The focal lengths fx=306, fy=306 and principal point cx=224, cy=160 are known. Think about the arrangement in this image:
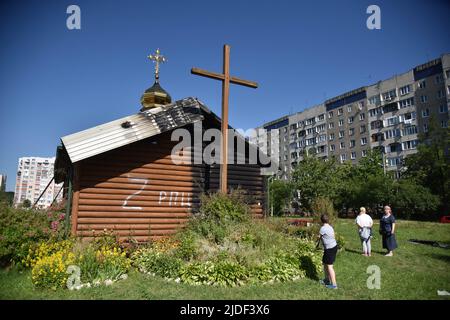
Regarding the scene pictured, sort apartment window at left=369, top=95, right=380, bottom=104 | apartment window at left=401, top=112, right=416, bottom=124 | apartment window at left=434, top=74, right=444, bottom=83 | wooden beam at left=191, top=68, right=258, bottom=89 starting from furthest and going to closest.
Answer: apartment window at left=369, top=95, right=380, bottom=104, apartment window at left=401, top=112, right=416, bottom=124, apartment window at left=434, top=74, right=444, bottom=83, wooden beam at left=191, top=68, right=258, bottom=89

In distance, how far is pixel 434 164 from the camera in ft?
139

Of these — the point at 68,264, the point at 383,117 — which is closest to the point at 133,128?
the point at 68,264

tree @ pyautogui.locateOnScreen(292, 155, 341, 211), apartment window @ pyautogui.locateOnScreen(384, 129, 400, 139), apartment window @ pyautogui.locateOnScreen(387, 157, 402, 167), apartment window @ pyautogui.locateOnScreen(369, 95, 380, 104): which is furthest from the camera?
apartment window @ pyautogui.locateOnScreen(369, 95, 380, 104)

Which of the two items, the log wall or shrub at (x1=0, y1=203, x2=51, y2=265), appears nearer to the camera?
shrub at (x1=0, y1=203, x2=51, y2=265)

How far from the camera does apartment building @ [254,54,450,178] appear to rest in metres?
48.7

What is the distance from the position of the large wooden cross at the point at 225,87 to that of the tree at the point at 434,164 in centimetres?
4019

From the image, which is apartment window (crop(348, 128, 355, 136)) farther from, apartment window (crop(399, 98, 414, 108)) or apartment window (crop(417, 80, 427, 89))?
apartment window (crop(417, 80, 427, 89))

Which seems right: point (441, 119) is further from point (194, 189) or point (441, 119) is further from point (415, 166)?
point (194, 189)

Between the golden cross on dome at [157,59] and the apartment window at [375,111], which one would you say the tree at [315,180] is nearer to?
the apartment window at [375,111]

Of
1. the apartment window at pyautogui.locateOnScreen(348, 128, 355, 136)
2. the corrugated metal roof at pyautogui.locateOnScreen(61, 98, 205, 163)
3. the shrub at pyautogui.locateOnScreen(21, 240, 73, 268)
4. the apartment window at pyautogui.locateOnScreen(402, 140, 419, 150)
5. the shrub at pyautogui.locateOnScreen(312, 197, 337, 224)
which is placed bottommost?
the shrub at pyautogui.locateOnScreen(21, 240, 73, 268)

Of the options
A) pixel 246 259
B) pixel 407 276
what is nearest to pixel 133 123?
pixel 246 259

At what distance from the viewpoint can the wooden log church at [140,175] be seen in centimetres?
982

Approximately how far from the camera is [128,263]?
8133 millimetres

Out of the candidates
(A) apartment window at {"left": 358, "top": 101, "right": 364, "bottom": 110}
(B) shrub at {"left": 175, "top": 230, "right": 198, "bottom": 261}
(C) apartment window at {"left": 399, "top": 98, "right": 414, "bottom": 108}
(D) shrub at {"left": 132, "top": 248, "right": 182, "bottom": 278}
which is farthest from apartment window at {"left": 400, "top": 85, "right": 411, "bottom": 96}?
(D) shrub at {"left": 132, "top": 248, "right": 182, "bottom": 278}
